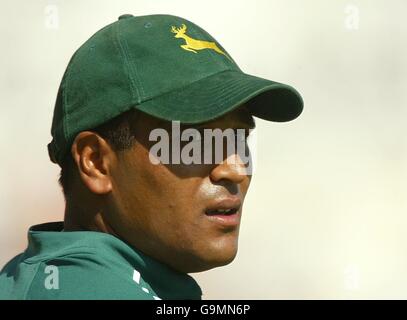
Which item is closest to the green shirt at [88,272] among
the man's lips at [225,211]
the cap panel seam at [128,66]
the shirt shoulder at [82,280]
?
the shirt shoulder at [82,280]

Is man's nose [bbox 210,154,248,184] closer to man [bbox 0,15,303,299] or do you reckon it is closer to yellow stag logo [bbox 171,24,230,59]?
man [bbox 0,15,303,299]

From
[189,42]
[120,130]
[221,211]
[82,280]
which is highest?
[189,42]

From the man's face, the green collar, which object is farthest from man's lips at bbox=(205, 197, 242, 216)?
the green collar

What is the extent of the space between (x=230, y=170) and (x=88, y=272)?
27cm

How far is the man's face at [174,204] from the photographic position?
4.23 ft

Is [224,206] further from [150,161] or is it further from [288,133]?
[288,133]

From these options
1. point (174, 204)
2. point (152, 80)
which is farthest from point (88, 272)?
point (152, 80)

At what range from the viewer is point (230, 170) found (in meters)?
1.31

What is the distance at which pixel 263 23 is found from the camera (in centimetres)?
223

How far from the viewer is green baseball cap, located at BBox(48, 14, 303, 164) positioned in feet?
4.22

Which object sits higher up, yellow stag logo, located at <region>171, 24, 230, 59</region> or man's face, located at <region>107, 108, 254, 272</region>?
yellow stag logo, located at <region>171, 24, 230, 59</region>

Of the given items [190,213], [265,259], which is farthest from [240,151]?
[265,259]

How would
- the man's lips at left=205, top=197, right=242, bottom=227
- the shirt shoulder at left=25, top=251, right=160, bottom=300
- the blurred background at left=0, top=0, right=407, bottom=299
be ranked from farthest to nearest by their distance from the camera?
the blurred background at left=0, top=0, right=407, bottom=299 < the man's lips at left=205, top=197, right=242, bottom=227 < the shirt shoulder at left=25, top=251, right=160, bottom=300
